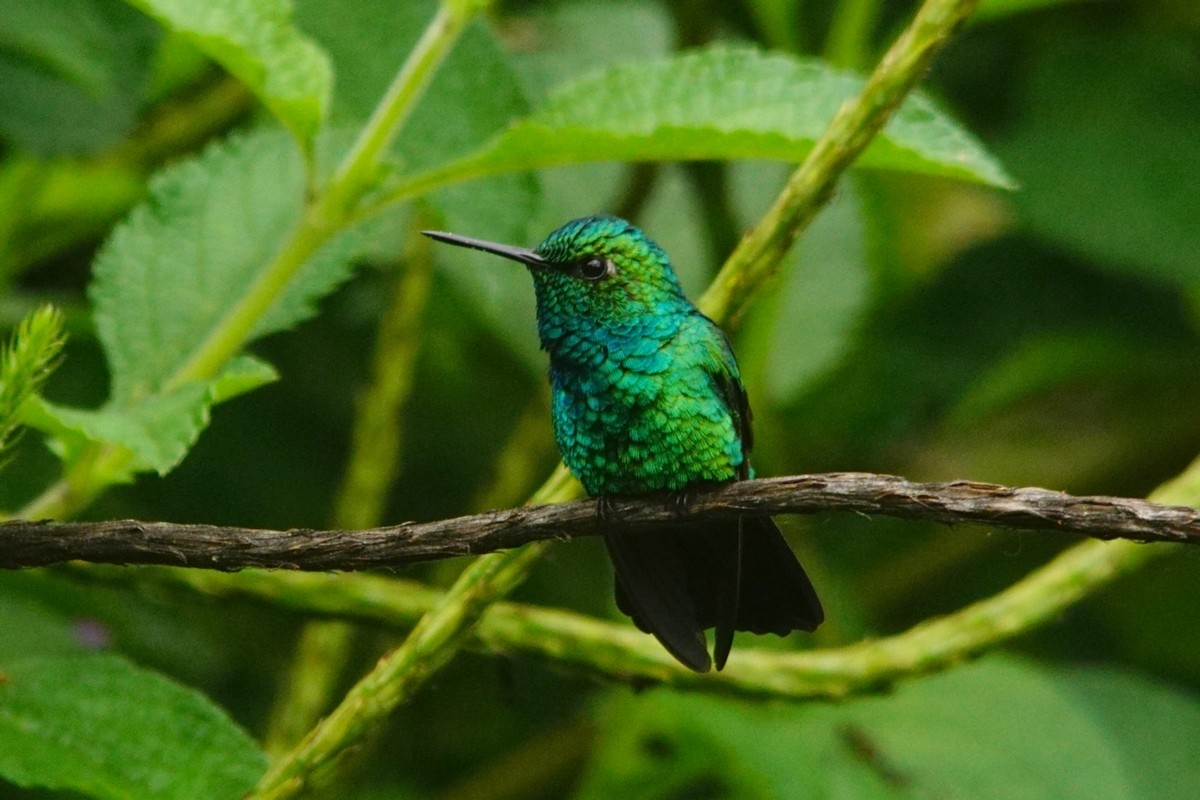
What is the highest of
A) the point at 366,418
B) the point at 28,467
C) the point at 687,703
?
the point at 366,418

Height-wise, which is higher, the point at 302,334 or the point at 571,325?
the point at 571,325

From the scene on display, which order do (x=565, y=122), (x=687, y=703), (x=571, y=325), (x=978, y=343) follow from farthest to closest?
(x=978, y=343), (x=687, y=703), (x=571, y=325), (x=565, y=122)

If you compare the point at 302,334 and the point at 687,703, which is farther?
the point at 302,334

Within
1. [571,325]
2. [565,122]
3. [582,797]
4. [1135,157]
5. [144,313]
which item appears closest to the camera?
[565,122]

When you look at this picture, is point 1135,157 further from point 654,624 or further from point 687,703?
point 654,624

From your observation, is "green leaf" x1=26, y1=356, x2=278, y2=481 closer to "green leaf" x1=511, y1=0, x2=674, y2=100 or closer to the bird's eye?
the bird's eye

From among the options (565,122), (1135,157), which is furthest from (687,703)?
(1135,157)

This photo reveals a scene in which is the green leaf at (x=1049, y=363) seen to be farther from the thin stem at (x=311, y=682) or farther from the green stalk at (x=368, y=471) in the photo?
the thin stem at (x=311, y=682)
